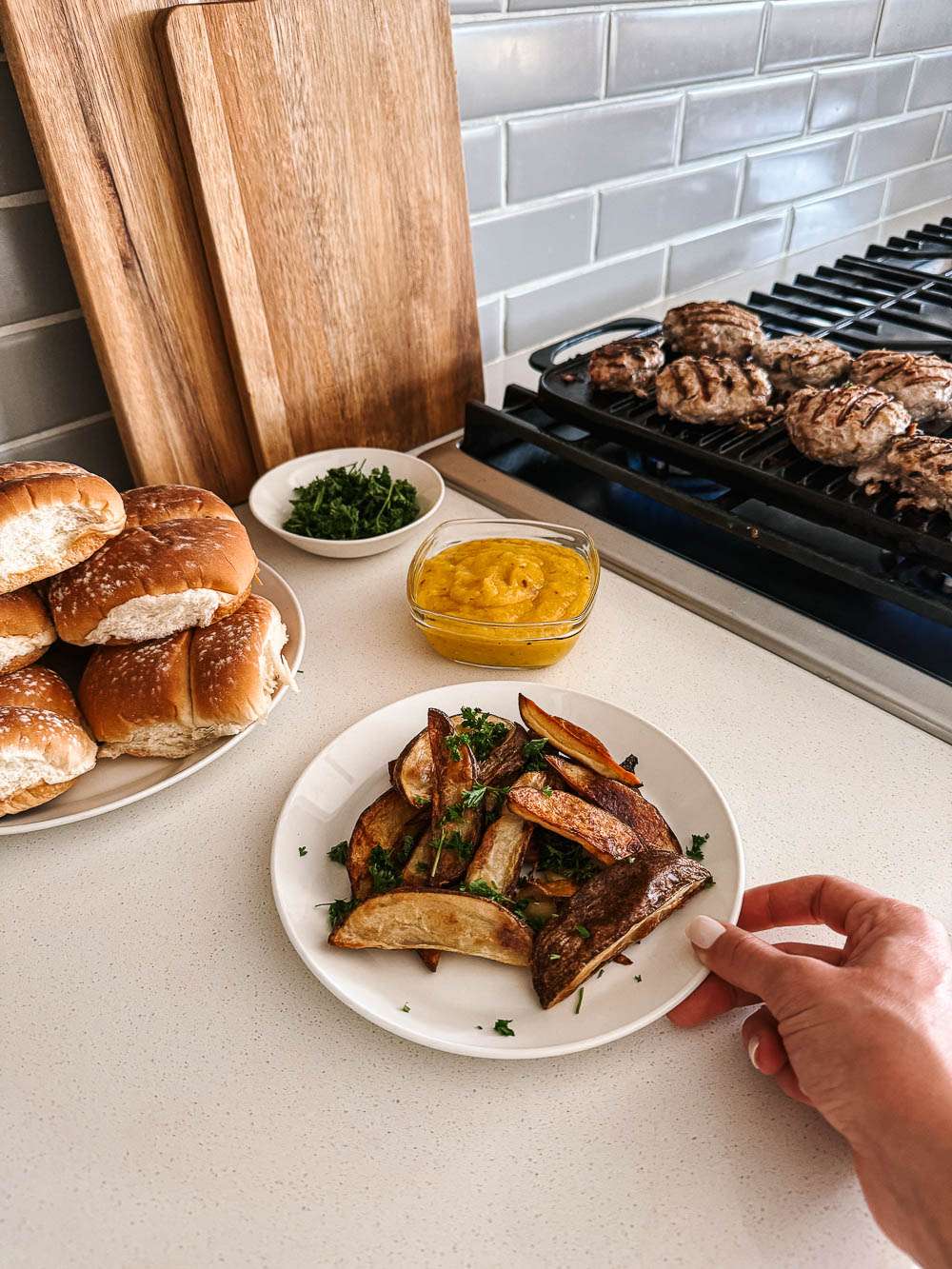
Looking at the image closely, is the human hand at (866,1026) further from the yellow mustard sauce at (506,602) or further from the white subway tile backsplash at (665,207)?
the white subway tile backsplash at (665,207)

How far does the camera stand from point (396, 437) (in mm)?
1325

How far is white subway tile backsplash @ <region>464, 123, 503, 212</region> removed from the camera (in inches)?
50.3

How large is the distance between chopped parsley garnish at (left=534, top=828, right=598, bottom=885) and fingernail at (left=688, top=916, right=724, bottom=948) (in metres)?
0.09

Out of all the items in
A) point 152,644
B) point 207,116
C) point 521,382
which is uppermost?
point 207,116

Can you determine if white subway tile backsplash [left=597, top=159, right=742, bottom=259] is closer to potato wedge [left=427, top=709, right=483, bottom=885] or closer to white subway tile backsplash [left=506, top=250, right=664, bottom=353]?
white subway tile backsplash [left=506, top=250, right=664, bottom=353]

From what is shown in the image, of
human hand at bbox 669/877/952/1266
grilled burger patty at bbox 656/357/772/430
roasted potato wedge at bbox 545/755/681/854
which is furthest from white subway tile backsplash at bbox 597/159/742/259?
human hand at bbox 669/877/952/1266

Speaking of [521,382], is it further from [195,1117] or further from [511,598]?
[195,1117]

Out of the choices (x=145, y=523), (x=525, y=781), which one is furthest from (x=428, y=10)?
(x=525, y=781)

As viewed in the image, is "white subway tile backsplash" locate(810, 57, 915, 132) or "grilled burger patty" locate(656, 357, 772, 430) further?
"white subway tile backsplash" locate(810, 57, 915, 132)

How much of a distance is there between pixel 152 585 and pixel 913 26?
204 centimetres

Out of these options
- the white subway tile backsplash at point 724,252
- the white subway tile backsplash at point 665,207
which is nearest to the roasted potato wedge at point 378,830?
the white subway tile backsplash at point 665,207

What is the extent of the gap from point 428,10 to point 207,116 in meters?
0.34

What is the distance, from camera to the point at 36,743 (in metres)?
0.74

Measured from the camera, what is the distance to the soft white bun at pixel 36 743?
73 centimetres
